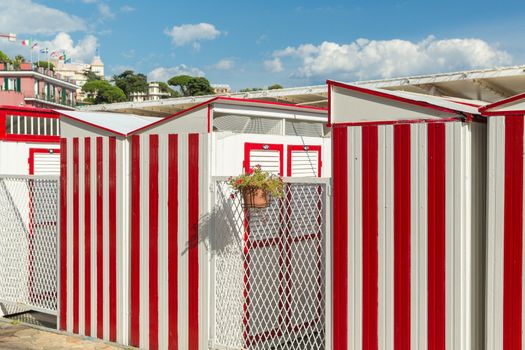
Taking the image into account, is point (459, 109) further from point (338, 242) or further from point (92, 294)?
point (92, 294)

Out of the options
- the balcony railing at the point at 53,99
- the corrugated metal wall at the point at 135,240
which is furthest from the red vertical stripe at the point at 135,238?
the balcony railing at the point at 53,99

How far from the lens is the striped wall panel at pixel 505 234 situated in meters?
4.13

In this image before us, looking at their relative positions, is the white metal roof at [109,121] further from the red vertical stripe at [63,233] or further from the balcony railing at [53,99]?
the balcony railing at [53,99]

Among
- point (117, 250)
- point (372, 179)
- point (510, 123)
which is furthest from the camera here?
point (117, 250)

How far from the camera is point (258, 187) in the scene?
5.27 m

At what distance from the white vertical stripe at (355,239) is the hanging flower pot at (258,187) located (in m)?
0.69

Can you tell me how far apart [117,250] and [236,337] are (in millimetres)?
1627

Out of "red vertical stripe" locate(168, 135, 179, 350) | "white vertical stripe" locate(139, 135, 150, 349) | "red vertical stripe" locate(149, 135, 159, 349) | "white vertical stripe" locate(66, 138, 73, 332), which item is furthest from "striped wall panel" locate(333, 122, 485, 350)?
"white vertical stripe" locate(66, 138, 73, 332)

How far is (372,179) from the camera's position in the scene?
4742mm

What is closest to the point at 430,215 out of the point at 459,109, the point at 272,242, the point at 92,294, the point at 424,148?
the point at 424,148

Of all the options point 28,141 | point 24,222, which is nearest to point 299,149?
point 24,222

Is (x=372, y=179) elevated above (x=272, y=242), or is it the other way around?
(x=372, y=179)

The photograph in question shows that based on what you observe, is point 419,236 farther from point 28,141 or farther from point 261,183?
point 28,141

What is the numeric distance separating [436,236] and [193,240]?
2.39 metres
